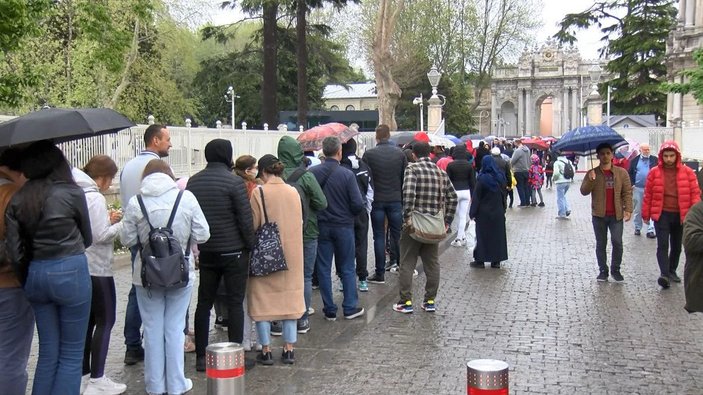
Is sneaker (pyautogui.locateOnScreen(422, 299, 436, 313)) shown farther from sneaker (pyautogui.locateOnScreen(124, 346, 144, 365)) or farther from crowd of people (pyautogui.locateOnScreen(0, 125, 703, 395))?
sneaker (pyautogui.locateOnScreen(124, 346, 144, 365))

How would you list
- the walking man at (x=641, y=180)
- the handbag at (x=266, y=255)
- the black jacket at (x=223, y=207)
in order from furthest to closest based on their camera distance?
1. the walking man at (x=641, y=180)
2. the handbag at (x=266, y=255)
3. the black jacket at (x=223, y=207)

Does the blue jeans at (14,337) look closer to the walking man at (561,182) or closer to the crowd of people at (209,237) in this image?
the crowd of people at (209,237)

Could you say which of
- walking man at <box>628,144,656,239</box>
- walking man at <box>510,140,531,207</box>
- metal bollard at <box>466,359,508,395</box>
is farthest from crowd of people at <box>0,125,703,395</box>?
walking man at <box>510,140,531,207</box>

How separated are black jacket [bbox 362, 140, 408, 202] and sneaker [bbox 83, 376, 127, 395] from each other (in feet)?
17.2

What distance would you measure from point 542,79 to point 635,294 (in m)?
101

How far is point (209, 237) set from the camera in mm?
6207

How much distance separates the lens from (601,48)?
6500 cm

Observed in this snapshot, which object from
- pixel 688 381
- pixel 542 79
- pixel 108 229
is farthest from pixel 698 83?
pixel 542 79

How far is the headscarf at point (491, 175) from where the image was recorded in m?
12.5

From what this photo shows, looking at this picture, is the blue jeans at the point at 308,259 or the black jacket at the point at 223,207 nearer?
the black jacket at the point at 223,207

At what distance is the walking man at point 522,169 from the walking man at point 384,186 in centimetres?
1217

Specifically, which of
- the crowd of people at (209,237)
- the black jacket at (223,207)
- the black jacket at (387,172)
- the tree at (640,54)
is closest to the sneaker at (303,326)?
the crowd of people at (209,237)

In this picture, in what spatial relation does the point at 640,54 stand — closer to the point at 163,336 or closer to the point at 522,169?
the point at 522,169

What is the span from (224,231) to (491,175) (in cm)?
683
